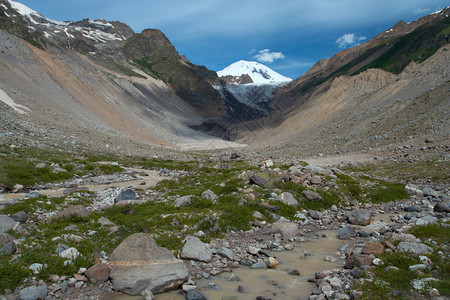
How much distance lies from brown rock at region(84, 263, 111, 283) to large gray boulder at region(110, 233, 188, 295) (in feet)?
0.53

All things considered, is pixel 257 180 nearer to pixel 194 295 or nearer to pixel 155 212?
pixel 155 212

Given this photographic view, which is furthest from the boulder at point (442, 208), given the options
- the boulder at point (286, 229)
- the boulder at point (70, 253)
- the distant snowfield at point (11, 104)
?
the distant snowfield at point (11, 104)

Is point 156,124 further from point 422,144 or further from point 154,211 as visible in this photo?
point 154,211

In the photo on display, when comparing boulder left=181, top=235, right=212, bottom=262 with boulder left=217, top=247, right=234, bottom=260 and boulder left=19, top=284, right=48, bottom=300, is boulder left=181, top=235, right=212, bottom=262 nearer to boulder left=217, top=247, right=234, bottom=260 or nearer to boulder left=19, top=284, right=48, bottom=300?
boulder left=217, top=247, right=234, bottom=260

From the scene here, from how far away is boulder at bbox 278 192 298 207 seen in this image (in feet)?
47.9

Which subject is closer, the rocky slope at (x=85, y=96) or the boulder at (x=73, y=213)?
the boulder at (x=73, y=213)

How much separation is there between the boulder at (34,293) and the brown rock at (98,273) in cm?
102

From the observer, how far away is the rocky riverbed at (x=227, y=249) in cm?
731

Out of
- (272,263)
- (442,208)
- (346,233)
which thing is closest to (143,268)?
(272,263)

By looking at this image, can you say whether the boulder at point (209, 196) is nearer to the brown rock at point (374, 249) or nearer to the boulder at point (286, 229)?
the boulder at point (286, 229)

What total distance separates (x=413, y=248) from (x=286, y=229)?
452cm

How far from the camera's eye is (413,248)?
846 cm

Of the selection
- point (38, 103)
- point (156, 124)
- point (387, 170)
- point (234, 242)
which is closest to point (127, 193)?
point (234, 242)

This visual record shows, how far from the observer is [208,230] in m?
11.3
